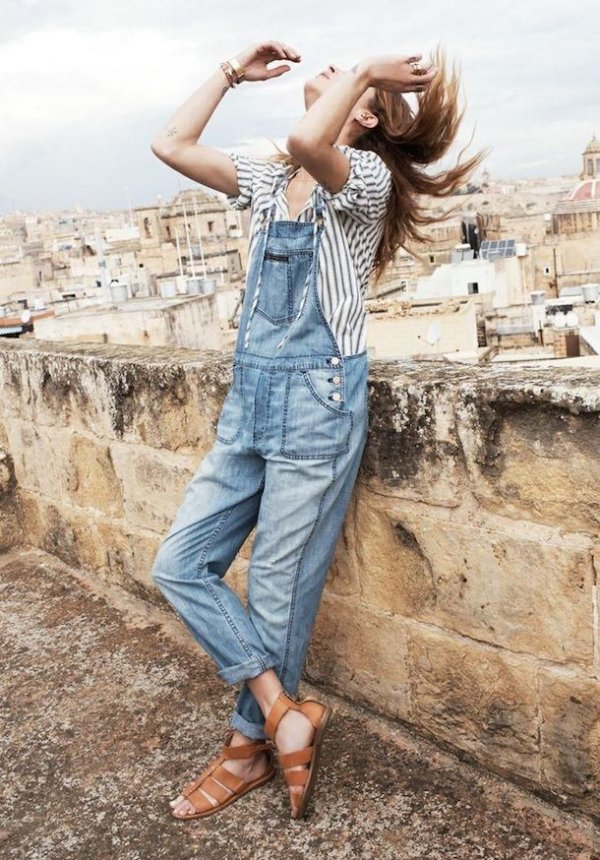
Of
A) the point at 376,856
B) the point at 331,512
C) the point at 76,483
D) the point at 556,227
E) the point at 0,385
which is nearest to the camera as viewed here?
the point at 376,856

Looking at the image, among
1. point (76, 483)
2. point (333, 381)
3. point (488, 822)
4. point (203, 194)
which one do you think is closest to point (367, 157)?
point (333, 381)

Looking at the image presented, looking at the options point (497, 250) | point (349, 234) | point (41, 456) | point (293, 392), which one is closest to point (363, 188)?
point (349, 234)

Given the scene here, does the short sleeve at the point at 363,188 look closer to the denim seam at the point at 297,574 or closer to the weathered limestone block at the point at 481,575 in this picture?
the denim seam at the point at 297,574

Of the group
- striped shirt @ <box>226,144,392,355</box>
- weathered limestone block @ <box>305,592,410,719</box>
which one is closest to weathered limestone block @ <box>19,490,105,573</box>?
weathered limestone block @ <box>305,592,410,719</box>

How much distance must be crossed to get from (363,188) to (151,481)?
1.65m

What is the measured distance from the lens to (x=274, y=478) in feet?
8.14

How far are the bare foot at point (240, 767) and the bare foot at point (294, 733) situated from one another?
188mm

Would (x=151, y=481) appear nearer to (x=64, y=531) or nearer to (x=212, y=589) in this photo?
(x=64, y=531)

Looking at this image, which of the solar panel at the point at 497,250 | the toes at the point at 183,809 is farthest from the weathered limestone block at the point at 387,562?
the solar panel at the point at 497,250

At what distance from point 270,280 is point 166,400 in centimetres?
→ 111

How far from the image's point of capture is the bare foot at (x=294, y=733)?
247cm

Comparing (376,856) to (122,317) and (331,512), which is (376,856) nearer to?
(331,512)

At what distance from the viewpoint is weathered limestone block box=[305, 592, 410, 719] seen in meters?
2.85

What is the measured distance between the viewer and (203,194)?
65.7 m
